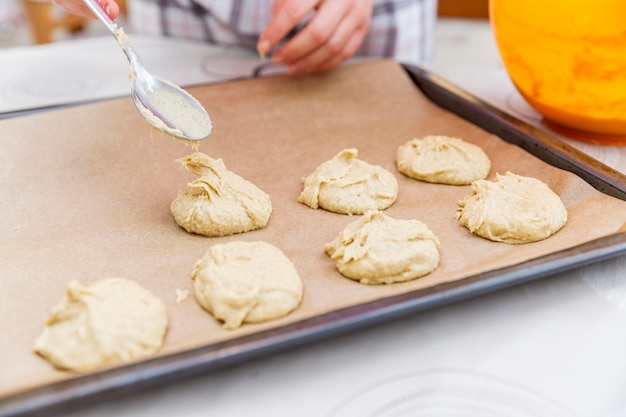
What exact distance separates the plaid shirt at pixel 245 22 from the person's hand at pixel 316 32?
268mm

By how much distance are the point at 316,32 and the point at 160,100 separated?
0.57 meters

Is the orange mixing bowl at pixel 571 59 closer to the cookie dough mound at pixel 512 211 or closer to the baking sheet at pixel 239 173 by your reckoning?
the baking sheet at pixel 239 173

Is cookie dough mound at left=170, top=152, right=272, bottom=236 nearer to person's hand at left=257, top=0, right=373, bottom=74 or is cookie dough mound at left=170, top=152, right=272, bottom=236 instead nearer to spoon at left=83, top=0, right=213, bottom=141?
spoon at left=83, top=0, right=213, bottom=141

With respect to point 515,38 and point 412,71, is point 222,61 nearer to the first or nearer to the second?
point 412,71

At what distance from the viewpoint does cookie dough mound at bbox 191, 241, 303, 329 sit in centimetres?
90

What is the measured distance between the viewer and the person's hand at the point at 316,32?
158 centimetres

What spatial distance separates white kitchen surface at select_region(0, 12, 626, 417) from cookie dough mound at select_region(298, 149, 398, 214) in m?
0.36

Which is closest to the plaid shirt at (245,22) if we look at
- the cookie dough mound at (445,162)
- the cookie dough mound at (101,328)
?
the cookie dough mound at (445,162)

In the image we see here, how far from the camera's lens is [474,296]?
916mm

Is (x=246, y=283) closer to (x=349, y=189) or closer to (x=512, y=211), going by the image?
(x=349, y=189)

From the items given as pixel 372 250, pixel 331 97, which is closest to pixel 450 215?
pixel 372 250

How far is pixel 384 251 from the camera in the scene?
102cm

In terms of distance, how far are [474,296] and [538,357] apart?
124mm

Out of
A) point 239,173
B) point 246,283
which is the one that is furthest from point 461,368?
point 239,173
